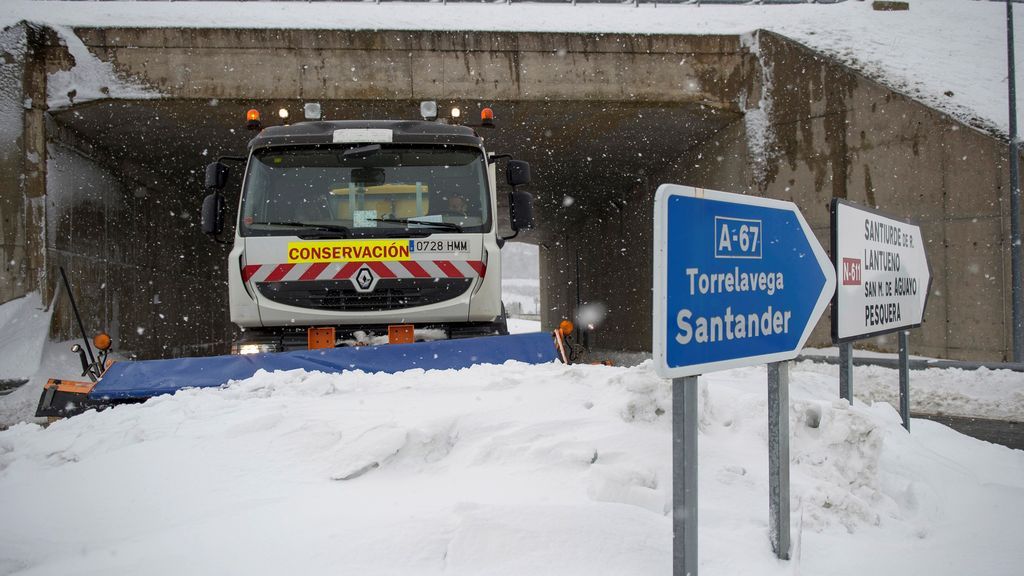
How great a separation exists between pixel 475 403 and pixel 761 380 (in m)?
3.03

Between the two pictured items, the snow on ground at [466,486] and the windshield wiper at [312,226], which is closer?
the snow on ground at [466,486]

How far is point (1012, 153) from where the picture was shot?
9781mm

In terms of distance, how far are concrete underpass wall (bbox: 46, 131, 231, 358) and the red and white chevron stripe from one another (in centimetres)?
593

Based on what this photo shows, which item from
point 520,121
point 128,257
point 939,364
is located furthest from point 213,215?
point 939,364

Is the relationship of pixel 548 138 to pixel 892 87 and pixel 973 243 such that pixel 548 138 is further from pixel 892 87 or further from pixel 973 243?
pixel 973 243

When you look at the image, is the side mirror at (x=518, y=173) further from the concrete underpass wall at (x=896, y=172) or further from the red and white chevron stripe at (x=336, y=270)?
the concrete underpass wall at (x=896, y=172)

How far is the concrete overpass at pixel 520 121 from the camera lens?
1009cm

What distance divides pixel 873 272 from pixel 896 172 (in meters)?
7.48

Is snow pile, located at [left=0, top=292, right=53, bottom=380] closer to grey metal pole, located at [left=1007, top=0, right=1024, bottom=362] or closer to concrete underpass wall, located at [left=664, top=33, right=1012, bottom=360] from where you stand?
concrete underpass wall, located at [left=664, top=33, right=1012, bottom=360]

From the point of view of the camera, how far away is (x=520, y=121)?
1210 centimetres

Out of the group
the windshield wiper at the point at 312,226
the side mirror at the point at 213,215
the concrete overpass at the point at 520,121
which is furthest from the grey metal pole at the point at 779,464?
the concrete overpass at the point at 520,121

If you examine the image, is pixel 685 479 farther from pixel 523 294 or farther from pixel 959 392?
pixel 523 294

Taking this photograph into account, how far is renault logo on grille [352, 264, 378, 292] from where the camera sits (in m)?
5.83

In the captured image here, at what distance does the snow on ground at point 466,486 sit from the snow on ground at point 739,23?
841cm
